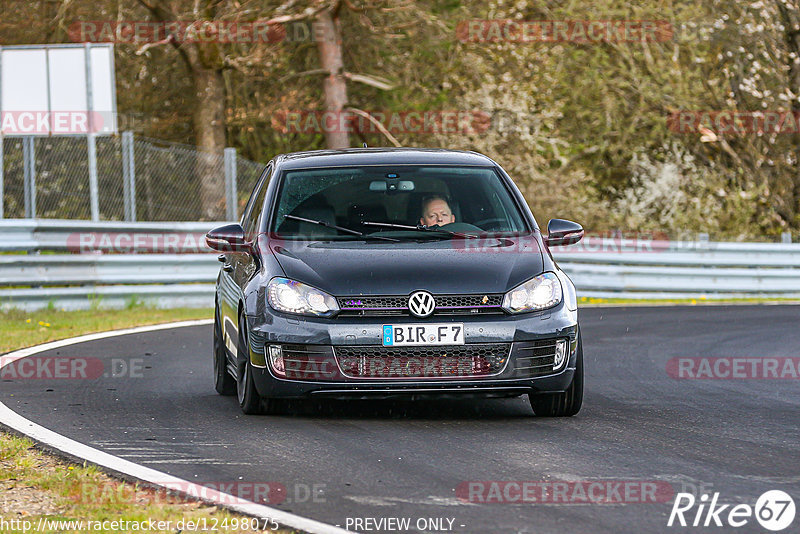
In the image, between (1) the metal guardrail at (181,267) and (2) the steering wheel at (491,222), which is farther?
(1) the metal guardrail at (181,267)

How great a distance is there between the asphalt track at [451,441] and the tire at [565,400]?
0.11 meters

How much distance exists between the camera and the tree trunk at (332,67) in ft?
95.2

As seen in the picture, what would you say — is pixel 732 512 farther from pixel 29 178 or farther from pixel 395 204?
pixel 29 178

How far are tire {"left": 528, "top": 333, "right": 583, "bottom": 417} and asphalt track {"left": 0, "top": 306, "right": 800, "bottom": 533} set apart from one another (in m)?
0.11

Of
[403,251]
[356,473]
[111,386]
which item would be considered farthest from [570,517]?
[111,386]

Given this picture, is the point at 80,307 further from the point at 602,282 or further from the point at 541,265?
the point at 541,265

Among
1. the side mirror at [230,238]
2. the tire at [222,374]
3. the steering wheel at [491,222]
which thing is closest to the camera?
the side mirror at [230,238]

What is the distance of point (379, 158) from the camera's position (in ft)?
30.1

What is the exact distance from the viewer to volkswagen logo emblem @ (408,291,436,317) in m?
7.60

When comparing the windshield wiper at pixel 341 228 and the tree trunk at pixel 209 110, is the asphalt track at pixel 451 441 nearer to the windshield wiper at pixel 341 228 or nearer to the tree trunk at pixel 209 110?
the windshield wiper at pixel 341 228

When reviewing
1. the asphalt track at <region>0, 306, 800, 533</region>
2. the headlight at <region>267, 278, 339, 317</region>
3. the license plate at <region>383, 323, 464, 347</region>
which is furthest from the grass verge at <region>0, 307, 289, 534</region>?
the license plate at <region>383, 323, 464, 347</region>

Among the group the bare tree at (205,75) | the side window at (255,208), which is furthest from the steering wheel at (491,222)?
the bare tree at (205,75)

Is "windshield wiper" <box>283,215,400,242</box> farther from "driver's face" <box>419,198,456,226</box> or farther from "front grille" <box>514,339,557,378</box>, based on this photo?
"front grille" <box>514,339,557,378</box>

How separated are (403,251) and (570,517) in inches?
117
